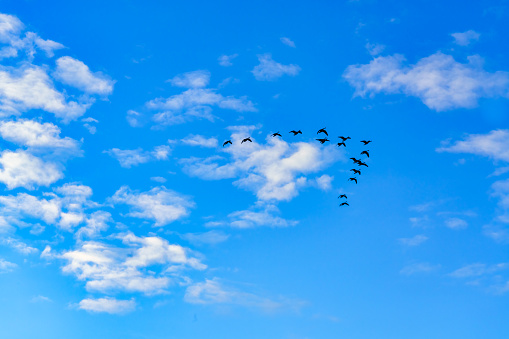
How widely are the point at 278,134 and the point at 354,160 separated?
72.4ft

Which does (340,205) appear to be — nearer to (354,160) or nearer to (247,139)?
(354,160)

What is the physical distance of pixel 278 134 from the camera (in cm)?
12056

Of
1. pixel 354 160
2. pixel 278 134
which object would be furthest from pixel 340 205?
pixel 278 134

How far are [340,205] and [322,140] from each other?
57.3ft

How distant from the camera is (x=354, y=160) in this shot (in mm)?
128500

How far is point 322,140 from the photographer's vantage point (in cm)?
12094

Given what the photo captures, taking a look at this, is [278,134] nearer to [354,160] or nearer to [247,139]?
[247,139]

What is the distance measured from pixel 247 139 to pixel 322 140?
18.0 meters

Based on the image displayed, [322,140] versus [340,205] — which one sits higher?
[322,140]

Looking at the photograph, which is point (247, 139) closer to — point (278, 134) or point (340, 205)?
point (278, 134)

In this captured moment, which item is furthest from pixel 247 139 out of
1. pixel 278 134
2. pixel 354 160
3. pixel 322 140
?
pixel 354 160

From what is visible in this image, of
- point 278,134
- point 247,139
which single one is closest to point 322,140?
point 278,134

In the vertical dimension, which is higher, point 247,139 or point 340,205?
point 247,139

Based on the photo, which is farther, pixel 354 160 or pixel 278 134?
pixel 354 160
